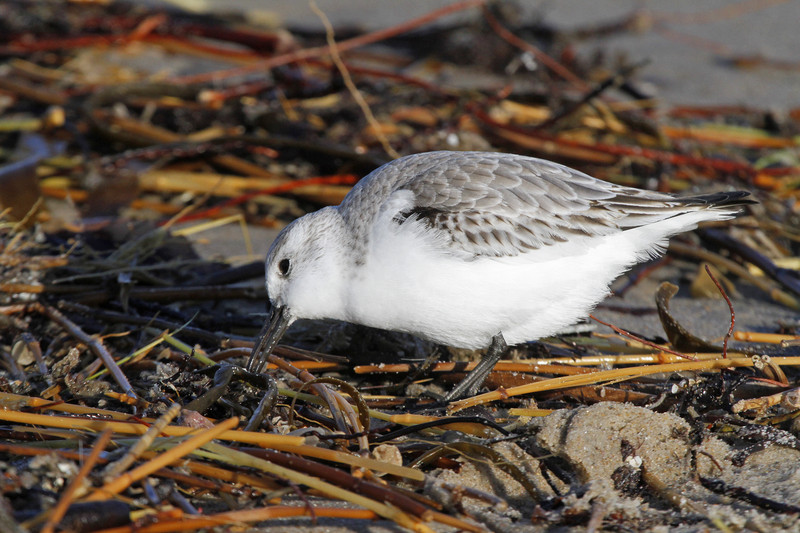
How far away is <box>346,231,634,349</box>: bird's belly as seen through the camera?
10.3 ft

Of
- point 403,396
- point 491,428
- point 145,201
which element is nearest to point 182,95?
point 145,201

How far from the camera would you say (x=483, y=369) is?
11.4 feet

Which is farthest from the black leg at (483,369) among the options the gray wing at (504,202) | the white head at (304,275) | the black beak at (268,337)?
the black beak at (268,337)

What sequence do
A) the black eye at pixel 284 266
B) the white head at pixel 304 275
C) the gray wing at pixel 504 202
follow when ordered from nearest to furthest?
the gray wing at pixel 504 202 < the white head at pixel 304 275 < the black eye at pixel 284 266

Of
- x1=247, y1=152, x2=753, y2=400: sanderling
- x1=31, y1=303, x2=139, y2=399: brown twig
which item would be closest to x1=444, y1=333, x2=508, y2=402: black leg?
x1=247, y1=152, x2=753, y2=400: sanderling

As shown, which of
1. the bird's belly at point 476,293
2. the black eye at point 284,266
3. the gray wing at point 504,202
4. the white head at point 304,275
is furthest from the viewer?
the black eye at point 284,266

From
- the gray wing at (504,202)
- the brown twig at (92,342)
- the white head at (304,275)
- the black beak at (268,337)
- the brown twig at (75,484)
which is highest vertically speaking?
the gray wing at (504,202)

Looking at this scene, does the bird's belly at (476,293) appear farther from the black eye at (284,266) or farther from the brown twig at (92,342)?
the brown twig at (92,342)

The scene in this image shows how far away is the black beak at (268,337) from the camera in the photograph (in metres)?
3.34

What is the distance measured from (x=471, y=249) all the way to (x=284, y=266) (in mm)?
907

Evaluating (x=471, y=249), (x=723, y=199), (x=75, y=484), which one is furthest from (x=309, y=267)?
(x=723, y=199)

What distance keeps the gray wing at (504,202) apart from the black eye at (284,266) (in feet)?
1.18

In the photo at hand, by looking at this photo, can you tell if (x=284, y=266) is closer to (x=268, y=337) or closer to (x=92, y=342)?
(x=268, y=337)

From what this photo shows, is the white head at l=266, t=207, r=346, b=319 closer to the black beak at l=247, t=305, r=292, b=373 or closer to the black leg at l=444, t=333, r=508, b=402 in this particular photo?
the black beak at l=247, t=305, r=292, b=373
